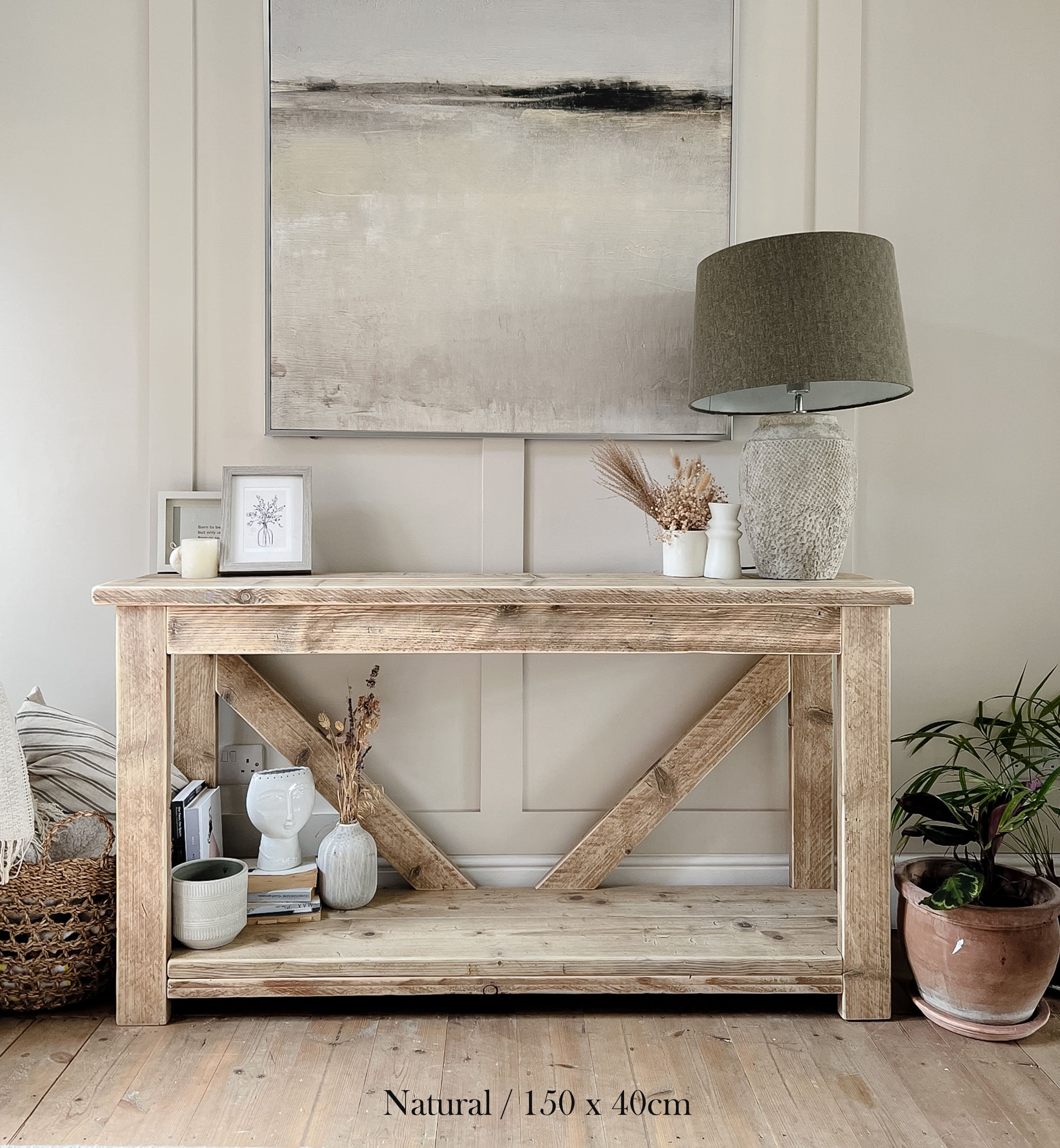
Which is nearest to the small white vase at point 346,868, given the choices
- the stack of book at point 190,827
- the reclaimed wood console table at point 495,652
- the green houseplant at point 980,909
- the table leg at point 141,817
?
the reclaimed wood console table at point 495,652

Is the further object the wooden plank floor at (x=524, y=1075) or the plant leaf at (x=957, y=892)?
the plant leaf at (x=957, y=892)

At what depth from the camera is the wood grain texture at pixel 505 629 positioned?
158cm

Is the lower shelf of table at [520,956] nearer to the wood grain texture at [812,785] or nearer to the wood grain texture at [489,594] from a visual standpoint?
the wood grain texture at [812,785]

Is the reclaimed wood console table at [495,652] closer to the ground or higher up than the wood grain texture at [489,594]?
closer to the ground

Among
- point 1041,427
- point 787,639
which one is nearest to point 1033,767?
point 787,639

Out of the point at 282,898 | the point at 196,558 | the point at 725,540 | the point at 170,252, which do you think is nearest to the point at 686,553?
the point at 725,540

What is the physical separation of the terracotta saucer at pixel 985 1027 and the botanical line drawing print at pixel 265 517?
162 cm

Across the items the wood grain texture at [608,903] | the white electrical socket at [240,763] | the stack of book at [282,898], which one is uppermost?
the white electrical socket at [240,763]

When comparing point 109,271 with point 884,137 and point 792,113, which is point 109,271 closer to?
point 792,113

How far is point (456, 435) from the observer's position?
6.53ft

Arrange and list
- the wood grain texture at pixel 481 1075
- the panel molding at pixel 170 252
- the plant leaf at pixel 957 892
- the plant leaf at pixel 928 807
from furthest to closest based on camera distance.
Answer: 1. the panel molding at pixel 170 252
2. the plant leaf at pixel 928 807
3. the plant leaf at pixel 957 892
4. the wood grain texture at pixel 481 1075

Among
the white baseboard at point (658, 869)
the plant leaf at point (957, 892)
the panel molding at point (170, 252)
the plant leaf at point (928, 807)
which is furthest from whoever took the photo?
the white baseboard at point (658, 869)

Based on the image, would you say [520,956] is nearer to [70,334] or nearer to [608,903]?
[608,903]

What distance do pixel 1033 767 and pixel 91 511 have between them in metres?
2.17
